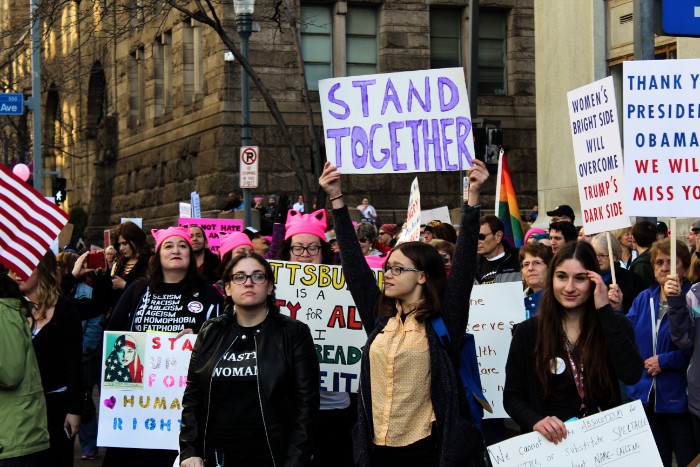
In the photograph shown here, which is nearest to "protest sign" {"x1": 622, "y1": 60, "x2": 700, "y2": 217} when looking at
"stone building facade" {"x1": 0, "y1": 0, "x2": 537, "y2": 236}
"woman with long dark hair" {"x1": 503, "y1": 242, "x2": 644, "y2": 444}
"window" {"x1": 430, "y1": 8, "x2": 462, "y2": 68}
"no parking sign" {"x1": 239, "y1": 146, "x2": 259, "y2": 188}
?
"woman with long dark hair" {"x1": 503, "y1": 242, "x2": 644, "y2": 444}

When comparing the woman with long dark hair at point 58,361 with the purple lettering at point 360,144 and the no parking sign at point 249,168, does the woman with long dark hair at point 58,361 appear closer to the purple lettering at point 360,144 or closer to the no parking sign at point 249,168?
the purple lettering at point 360,144

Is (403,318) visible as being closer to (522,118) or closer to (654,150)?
(654,150)

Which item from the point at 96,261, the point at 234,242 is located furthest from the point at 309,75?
the point at 234,242

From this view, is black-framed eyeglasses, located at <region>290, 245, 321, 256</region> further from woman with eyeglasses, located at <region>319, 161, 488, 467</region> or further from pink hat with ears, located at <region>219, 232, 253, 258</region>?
woman with eyeglasses, located at <region>319, 161, 488, 467</region>

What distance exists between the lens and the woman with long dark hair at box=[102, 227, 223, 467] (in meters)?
8.12

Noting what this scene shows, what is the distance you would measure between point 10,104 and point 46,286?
57.5 feet

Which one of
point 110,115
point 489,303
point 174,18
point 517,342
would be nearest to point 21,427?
point 517,342

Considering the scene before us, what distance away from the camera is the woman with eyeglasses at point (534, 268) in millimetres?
8719

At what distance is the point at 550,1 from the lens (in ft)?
62.8

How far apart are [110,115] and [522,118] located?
55.9 feet

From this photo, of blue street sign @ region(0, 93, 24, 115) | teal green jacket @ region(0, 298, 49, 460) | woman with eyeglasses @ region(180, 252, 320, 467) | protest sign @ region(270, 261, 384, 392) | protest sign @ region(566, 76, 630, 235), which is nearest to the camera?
woman with eyeglasses @ region(180, 252, 320, 467)

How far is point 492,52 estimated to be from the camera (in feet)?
114

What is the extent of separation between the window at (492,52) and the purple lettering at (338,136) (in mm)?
26635

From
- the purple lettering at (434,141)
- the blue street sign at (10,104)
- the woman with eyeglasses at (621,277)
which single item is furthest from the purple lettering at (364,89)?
the blue street sign at (10,104)
